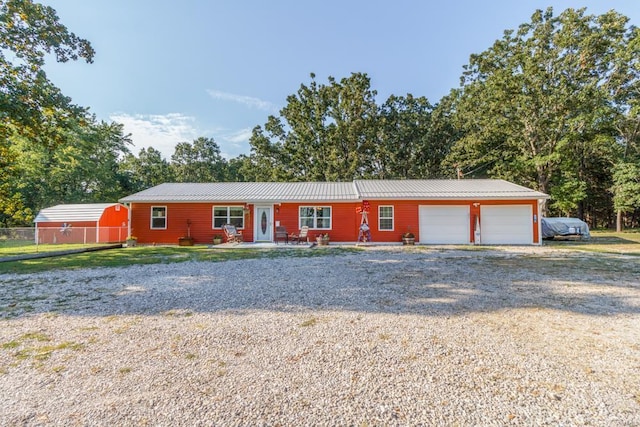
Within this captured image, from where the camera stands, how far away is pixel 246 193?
53.7 ft

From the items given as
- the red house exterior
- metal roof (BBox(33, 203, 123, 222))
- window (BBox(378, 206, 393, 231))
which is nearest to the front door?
the red house exterior

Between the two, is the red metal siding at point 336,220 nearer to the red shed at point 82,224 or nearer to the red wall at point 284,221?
the red wall at point 284,221

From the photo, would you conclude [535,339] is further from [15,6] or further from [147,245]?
[147,245]

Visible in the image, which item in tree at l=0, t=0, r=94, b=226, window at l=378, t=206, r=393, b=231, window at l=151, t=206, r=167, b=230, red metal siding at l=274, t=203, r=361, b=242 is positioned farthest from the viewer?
window at l=151, t=206, r=167, b=230

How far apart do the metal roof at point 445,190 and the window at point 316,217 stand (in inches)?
78.1

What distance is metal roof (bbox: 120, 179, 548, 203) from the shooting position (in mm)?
14789

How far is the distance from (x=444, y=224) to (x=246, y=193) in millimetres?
9945

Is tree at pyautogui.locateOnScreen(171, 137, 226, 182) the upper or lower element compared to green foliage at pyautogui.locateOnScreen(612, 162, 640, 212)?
upper

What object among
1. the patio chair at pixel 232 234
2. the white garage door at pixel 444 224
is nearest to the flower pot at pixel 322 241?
the patio chair at pixel 232 234

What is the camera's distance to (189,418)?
2.20m

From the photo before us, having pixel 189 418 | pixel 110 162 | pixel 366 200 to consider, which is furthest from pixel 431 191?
pixel 110 162

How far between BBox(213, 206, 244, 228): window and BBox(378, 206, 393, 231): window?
6.79 meters

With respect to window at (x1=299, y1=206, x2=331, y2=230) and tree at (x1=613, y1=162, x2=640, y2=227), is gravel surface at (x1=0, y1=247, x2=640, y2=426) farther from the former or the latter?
tree at (x1=613, y1=162, x2=640, y2=227)

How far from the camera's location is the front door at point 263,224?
51.2ft
